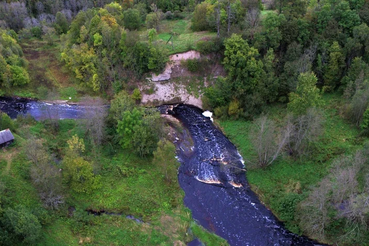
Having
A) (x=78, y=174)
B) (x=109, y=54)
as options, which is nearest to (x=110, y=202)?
(x=78, y=174)

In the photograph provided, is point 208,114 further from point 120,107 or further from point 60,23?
point 60,23

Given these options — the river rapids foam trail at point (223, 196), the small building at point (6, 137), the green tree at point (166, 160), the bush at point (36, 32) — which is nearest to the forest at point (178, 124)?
the green tree at point (166, 160)

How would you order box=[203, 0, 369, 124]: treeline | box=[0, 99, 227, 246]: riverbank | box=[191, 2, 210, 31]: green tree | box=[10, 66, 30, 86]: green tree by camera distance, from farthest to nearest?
box=[191, 2, 210, 31]: green tree, box=[10, 66, 30, 86]: green tree, box=[203, 0, 369, 124]: treeline, box=[0, 99, 227, 246]: riverbank

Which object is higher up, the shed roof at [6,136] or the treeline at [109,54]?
the treeline at [109,54]

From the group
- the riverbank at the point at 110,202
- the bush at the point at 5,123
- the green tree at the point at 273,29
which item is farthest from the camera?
the green tree at the point at 273,29

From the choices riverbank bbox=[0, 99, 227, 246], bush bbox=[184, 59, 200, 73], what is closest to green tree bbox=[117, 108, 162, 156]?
riverbank bbox=[0, 99, 227, 246]

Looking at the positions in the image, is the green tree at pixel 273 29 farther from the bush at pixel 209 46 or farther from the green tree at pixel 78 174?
the green tree at pixel 78 174

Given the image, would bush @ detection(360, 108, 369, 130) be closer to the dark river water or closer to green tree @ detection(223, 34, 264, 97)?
green tree @ detection(223, 34, 264, 97)

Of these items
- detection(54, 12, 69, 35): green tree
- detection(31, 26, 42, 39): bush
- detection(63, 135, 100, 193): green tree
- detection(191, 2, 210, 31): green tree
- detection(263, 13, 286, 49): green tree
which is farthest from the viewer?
detection(54, 12, 69, 35): green tree
